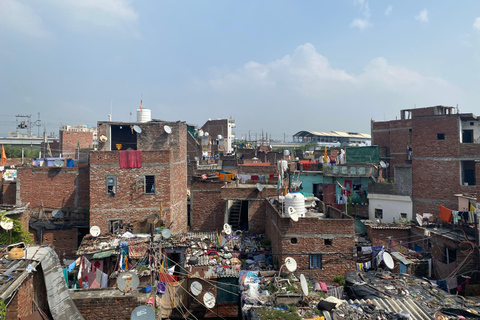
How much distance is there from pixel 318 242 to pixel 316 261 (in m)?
0.95

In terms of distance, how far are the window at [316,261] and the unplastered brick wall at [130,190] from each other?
975cm

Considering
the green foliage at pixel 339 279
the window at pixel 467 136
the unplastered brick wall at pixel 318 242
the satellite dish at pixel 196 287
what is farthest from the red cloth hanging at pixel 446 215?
the satellite dish at pixel 196 287

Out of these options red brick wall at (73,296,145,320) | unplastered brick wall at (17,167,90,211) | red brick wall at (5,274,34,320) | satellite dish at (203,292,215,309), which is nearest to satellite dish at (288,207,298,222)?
satellite dish at (203,292,215,309)

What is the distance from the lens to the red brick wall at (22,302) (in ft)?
20.4

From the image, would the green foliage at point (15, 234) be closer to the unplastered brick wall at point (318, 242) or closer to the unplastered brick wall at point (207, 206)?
the unplastered brick wall at point (207, 206)

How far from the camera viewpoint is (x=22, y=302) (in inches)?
A: 254

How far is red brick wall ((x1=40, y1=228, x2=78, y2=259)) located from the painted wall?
22.6 m

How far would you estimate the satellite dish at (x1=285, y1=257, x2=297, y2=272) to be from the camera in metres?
14.7

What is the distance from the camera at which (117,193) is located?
21.0 metres

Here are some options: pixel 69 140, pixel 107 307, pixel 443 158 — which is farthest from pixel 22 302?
pixel 69 140

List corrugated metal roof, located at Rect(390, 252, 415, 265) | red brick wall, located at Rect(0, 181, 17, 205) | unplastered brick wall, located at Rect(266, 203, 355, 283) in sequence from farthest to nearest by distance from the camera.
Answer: red brick wall, located at Rect(0, 181, 17, 205), corrugated metal roof, located at Rect(390, 252, 415, 265), unplastered brick wall, located at Rect(266, 203, 355, 283)

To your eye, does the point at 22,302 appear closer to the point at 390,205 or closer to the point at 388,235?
the point at 388,235

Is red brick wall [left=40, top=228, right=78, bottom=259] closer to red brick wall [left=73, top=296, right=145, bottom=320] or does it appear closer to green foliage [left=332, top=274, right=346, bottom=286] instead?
red brick wall [left=73, top=296, right=145, bottom=320]

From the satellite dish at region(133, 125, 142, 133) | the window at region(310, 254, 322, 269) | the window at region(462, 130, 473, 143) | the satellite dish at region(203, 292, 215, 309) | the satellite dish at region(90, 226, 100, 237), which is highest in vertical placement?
the satellite dish at region(133, 125, 142, 133)
